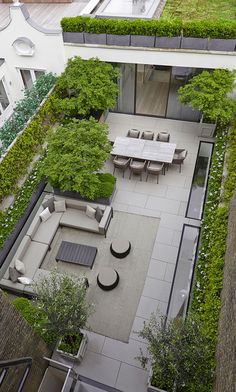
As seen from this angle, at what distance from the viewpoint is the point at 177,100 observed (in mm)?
17953

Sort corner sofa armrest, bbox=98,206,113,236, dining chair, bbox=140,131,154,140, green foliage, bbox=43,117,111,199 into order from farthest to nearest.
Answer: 1. dining chair, bbox=140,131,154,140
2. corner sofa armrest, bbox=98,206,113,236
3. green foliage, bbox=43,117,111,199

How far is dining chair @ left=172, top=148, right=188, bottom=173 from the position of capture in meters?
15.5

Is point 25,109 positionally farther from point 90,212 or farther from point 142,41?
point 142,41

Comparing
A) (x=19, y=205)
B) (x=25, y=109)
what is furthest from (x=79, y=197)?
(x=25, y=109)

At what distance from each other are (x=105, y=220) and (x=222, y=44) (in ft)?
31.7

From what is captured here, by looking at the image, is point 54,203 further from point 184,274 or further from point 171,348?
point 171,348

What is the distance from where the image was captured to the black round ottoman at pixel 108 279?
11.9 metres

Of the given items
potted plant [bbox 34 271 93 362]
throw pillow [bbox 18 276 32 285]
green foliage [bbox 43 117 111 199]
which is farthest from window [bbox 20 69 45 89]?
potted plant [bbox 34 271 93 362]

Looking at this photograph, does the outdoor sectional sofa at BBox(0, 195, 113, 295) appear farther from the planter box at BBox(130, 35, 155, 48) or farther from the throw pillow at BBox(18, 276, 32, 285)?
the planter box at BBox(130, 35, 155, 48)

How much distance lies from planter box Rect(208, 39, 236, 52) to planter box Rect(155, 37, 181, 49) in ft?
4.81

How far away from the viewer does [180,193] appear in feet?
49.6

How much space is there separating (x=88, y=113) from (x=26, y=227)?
723 cm

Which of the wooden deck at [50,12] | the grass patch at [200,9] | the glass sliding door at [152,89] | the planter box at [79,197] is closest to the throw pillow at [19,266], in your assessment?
the planter box at [79,197]

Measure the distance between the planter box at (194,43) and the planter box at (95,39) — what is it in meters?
3.80
